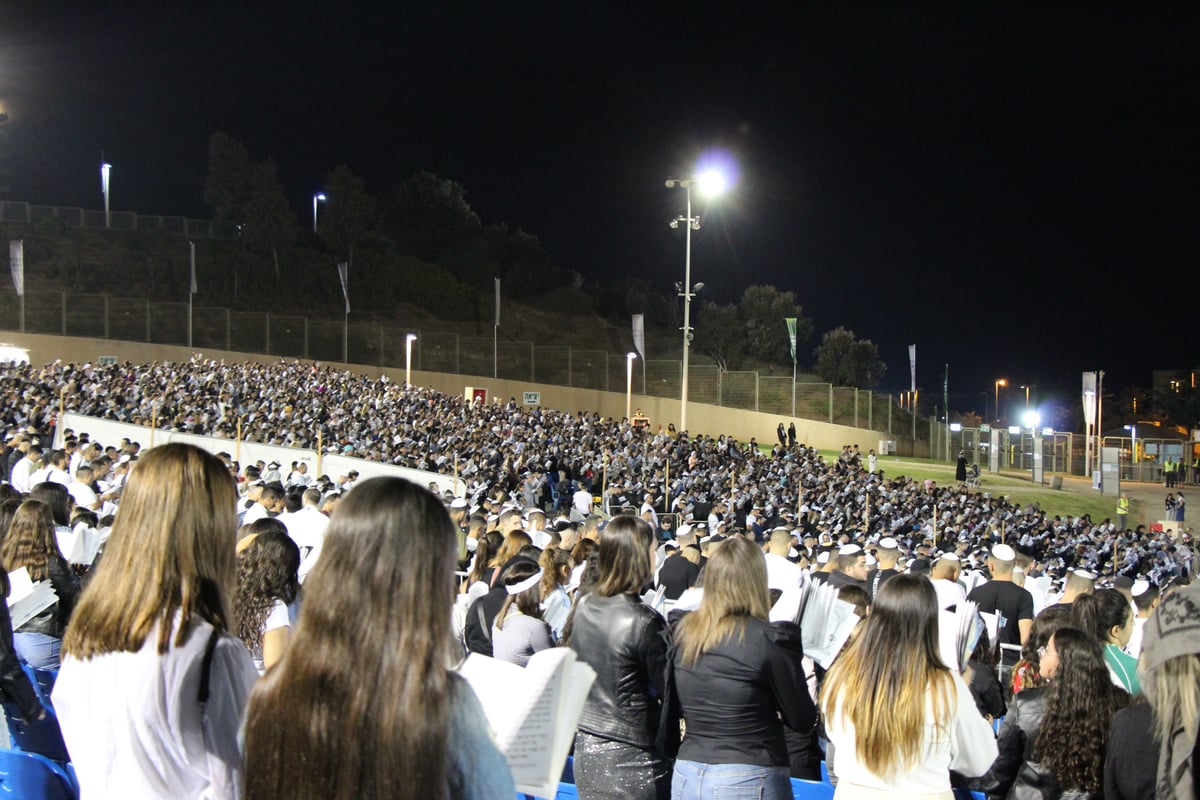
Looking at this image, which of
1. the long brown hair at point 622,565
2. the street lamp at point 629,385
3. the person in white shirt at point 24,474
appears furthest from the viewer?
the street lamp at point 629,385

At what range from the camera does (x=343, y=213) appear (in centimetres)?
8406

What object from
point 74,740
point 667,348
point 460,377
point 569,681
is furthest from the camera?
point 667,348

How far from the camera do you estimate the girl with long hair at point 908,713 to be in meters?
3.15

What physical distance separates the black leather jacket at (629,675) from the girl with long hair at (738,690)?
0.22 metres

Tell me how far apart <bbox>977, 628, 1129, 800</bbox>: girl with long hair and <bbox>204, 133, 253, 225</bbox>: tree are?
86312mm

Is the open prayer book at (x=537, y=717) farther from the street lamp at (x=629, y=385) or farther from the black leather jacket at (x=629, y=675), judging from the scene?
the street lamp at (x=629, y=385)

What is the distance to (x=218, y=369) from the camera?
3016cm

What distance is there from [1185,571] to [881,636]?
2381 centimetres

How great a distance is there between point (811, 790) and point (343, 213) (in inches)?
3354

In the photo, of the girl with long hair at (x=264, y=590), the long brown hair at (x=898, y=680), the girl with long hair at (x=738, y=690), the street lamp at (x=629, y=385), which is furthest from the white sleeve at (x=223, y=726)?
the street lamp at (x=629, y=385)

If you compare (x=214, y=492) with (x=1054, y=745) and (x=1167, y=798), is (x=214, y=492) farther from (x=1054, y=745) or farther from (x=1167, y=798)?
(x=1054, y=745)

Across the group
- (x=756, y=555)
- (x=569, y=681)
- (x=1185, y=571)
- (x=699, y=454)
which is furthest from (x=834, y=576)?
(x=699, y=454)

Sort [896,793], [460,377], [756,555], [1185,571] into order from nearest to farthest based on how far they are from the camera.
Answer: [896,793], [756,555], [1185,571], [460,377]

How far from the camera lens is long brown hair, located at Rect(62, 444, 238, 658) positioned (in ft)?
6.94
